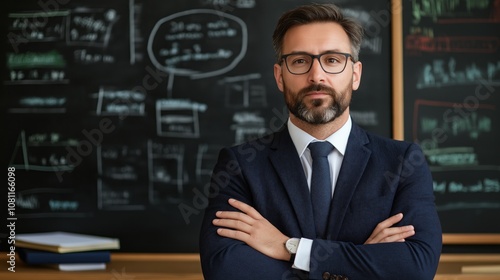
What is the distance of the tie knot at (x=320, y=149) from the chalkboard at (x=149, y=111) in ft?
3.43

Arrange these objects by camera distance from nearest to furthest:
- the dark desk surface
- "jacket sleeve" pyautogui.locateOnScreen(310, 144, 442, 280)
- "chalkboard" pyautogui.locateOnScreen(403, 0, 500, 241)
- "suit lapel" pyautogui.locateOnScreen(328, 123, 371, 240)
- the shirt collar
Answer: "jacket sleeve" pyautogui.locateOnScreen(310, 144, 442, 280) → "suit lapel" pyautogui.locateOnScreen(328, 123, 371, 240) → the shirt collar → the dark desk surface → "chalkboard" pyautogui.locateOnScreen(403, 0, 500, 241)

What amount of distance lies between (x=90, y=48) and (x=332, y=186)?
5.36ft

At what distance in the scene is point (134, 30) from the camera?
3.24 meters

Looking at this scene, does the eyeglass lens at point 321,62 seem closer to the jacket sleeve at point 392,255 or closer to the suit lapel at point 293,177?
the suit lapel at point 293,177

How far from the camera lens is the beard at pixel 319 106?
2.03m

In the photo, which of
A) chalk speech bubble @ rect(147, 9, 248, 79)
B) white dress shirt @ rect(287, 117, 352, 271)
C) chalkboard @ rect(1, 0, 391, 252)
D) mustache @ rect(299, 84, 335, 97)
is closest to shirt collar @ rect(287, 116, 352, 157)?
white dress shirt @ rect(287, 117, 352, 271)

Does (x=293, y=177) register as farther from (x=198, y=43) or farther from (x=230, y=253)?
(x=198, y=43)

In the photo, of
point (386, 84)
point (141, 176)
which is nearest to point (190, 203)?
point (141, 176)

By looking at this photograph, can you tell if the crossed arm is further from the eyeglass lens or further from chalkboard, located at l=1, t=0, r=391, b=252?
chalkboard, located at l=1, t=0, r=391, b=252

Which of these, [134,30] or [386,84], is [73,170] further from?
[386,84]

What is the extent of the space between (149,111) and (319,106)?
1359 millimetres

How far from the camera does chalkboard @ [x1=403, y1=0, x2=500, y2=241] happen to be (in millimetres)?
3107

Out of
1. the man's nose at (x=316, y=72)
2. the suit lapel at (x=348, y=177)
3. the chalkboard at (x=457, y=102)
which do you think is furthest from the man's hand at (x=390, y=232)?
the chalkboard at (x=457, y=102)

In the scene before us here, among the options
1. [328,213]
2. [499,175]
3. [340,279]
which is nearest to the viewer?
[340,279]
